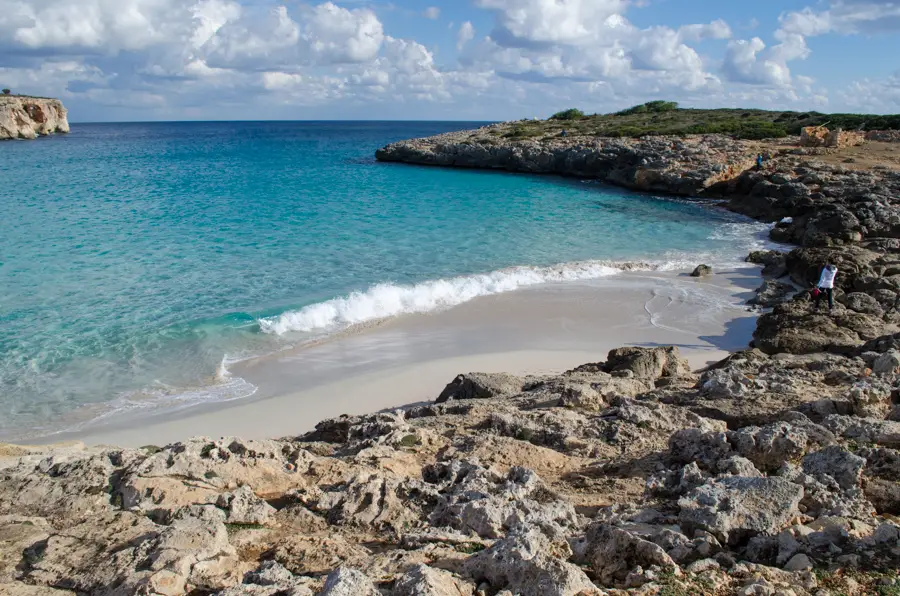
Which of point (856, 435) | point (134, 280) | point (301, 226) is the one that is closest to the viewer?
point (856, 435)

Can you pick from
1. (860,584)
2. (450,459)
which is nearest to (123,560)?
(450,459)

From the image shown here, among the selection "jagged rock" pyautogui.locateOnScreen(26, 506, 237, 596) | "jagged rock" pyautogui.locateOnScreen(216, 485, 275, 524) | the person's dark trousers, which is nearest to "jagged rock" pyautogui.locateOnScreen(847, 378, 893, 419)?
"jagged rock" pyautogui.locateOnScreen(216, 485, 275, 524)

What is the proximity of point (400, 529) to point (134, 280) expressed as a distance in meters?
17.1

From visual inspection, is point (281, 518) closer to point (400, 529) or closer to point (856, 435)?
point (400, 529)

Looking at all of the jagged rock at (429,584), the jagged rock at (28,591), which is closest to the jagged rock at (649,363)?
the jagged rock at (429,584)

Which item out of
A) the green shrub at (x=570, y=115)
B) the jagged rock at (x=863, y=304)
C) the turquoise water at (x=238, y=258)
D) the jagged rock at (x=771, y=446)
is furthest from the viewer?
the green shrub at (x=570, y=115)

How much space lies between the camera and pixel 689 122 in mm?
69188

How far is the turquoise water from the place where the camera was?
1381 centimetres

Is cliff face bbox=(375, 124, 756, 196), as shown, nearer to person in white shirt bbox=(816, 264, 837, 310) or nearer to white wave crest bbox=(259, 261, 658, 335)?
white wave crest bbox=(259, 261, 658, 335)

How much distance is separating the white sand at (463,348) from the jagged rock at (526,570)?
6877 mm

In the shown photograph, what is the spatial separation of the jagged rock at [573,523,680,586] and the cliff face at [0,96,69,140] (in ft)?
381

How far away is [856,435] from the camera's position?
730 cm

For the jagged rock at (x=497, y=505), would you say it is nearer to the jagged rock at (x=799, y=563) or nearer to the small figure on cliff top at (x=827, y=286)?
the jagged rock at (x=799, y=563)

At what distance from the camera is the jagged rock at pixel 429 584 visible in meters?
4.24
